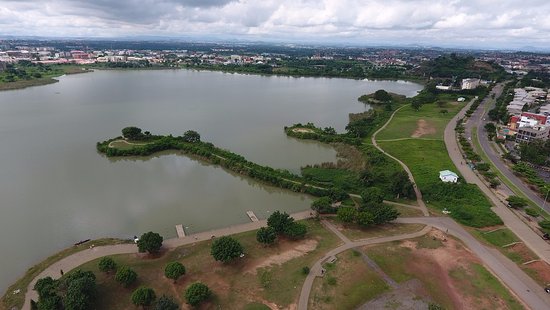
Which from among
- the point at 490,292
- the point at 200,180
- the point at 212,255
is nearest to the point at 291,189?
the point at 200,180

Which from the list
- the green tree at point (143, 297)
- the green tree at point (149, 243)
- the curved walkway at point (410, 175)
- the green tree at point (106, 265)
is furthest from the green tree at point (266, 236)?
the curved walkway at point (410, 175)

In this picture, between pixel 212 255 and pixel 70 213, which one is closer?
pixel 212 255

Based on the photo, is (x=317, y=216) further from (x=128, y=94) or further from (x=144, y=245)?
(x=128, y=94)

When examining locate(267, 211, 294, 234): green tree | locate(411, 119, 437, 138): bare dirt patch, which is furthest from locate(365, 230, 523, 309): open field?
locate(411, 119, 437, 138): bare dirt patch

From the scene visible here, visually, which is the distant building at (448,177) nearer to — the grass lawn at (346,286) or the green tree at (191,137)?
the grass lawn at (346,286)

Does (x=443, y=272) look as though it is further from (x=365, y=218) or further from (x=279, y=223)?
(x=279, y=223)

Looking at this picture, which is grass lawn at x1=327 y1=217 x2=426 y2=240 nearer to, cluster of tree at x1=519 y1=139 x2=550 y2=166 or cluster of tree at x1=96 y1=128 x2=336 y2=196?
cluster of tree at x1=96 y1=128 x2=336 y2=196

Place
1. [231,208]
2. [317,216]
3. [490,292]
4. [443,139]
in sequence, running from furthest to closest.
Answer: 1. [443,139]
2. [231,208]
3. [317,216]
4. [490,292]
